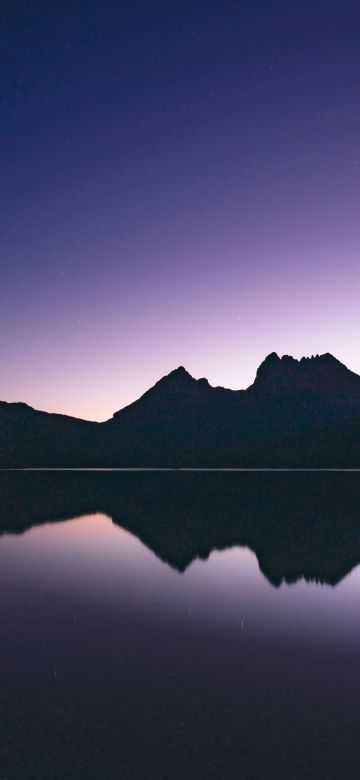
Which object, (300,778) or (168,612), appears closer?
(300,778)

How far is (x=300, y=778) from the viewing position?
30.7 feet

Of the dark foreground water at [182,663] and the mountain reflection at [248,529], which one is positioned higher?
the mountain reflection at [248,529]

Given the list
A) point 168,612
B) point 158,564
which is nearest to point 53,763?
point 168,612

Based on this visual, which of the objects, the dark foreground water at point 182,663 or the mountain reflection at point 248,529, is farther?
the mountain reflection at point 248,529

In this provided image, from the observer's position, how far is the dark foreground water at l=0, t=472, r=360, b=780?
33.5 ft

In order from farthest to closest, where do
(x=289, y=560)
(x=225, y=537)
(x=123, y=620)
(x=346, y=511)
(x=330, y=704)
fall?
(x=346, y=511)
(x=225, y=537)
(x=289, y=560)
(x=123, y=620)
(x=330, y=704)

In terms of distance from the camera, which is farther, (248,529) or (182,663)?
(248,529)

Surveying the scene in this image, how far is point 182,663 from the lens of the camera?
15562mm

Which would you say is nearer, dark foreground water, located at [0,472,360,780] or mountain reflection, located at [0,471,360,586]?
dark foreground water, located at [0,472,360,780]

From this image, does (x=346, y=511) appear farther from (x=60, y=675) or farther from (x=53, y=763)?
(x=53, y=763)

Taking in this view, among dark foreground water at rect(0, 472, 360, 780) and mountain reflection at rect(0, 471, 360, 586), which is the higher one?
mountain reflection at rect(0, 471, 360, 586)

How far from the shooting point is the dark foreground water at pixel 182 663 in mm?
10203

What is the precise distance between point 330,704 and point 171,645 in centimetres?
578

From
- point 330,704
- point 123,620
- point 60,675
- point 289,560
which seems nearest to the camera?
point 330,704
